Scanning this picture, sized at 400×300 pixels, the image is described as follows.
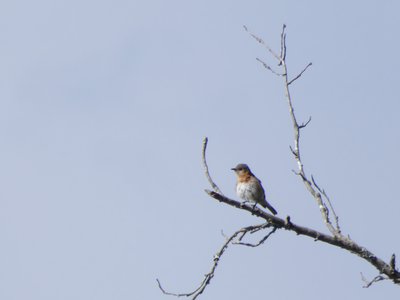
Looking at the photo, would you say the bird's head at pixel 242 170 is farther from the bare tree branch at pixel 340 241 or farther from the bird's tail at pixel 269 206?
the bare tree branch at pixel 340 241

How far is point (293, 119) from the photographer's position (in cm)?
757

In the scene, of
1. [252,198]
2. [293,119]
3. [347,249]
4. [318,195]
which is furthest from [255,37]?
→ [252,198]

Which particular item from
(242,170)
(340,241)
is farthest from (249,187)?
(340,241)

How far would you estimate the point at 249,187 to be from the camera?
51.1 ft

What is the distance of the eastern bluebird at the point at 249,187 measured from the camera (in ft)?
51.1

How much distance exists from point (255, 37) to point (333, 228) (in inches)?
92.2

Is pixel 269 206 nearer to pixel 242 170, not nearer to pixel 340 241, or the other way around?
pixel 242 170

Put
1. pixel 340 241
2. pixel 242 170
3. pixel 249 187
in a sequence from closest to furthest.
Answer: pixel 340 241, pixel 249 187, pixel 242 170

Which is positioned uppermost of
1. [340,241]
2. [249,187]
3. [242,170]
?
[242,170]

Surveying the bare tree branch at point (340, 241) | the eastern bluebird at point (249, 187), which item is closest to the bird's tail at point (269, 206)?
the eastern bluebird at point (249, 187)

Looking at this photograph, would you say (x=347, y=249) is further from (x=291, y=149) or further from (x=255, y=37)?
(x=255, y=37)

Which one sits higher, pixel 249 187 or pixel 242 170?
pixel 242 170

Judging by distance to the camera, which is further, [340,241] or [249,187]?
[249,187]

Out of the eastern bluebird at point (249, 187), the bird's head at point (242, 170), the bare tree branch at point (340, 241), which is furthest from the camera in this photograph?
the bird's head at point (242, 170)
